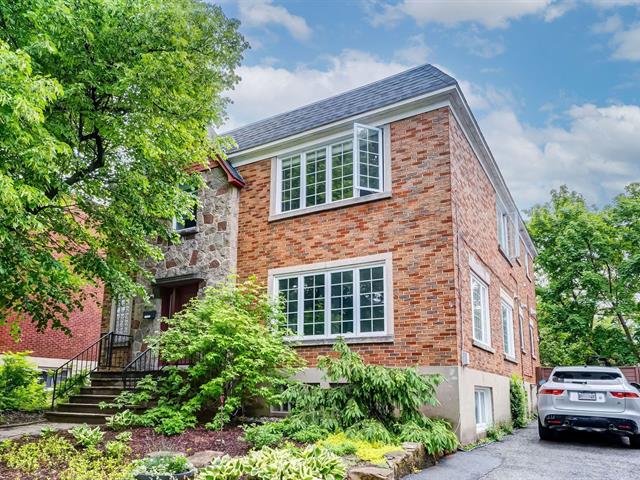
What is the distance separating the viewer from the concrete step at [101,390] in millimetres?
10905

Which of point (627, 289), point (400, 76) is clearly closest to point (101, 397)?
point (400, 76)

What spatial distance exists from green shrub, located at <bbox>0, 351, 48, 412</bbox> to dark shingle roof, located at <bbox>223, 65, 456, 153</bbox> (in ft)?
25.1

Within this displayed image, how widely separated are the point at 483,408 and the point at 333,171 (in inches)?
246

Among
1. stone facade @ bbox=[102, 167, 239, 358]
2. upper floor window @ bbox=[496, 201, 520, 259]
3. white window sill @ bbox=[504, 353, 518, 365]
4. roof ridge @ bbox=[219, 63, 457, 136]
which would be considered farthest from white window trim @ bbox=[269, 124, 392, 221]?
white window sill @ bbox=[504, 353, 518, 365]

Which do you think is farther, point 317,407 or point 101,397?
point 101,397

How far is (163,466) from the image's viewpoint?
5.43 meters

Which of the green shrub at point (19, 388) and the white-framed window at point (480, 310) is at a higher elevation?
the white-framed window at point (480, 310)

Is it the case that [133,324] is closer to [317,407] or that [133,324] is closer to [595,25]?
[317,407]

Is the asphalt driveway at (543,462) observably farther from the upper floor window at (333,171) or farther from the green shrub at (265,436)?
the upper floor window at (333,171)

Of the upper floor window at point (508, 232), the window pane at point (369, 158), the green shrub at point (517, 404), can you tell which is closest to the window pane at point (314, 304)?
the window pane at point (369, 158)

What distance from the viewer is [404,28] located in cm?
1205

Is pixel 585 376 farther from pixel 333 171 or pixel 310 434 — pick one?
pixel 333 171

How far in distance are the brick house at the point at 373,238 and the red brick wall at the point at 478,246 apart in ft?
0.23

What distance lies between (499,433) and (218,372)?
613 cm
